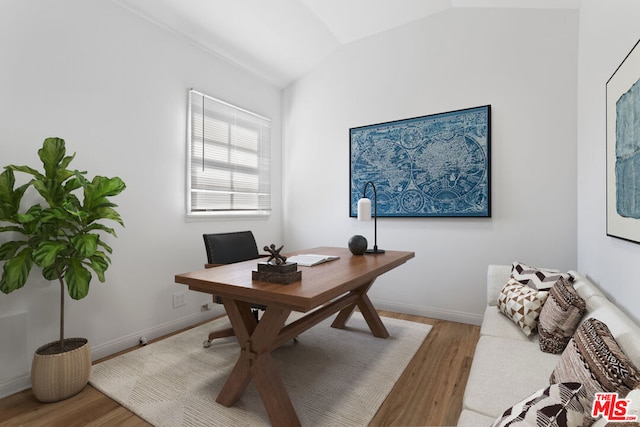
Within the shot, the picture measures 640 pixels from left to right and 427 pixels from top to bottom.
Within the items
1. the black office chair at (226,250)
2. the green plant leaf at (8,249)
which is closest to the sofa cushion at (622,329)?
the black office chair at (226,250)

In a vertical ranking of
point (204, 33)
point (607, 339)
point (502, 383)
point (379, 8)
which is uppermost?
point (379, 8)

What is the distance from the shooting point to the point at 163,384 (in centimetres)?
196

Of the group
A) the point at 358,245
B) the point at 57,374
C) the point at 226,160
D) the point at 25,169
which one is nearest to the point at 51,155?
the point at 25,169

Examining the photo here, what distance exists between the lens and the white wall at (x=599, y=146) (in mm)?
1402

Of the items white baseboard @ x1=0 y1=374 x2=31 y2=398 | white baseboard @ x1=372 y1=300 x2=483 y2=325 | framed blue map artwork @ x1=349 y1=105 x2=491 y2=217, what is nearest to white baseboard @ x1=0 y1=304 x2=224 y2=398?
white baseboard @ x1=0 y1=374 x2=31 y2=398

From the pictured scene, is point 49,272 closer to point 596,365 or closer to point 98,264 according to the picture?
point 98,264

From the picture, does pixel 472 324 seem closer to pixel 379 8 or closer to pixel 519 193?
pixel 519 193

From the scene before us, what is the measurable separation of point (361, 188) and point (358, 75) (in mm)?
1281

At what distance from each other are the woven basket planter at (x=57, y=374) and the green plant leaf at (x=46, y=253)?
0.56 metres

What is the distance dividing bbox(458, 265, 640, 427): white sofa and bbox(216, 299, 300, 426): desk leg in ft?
2.77

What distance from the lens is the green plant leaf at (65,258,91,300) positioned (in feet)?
6.01

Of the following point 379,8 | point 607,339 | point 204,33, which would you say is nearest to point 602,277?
point 607,339

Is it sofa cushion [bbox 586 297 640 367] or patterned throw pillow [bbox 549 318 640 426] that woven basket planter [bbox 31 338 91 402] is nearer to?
patterned throw pillow [bbox 549 318 640 426]

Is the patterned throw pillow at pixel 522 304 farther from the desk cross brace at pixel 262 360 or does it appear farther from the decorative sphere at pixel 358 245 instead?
the desk cross brace at pixel 262 360
